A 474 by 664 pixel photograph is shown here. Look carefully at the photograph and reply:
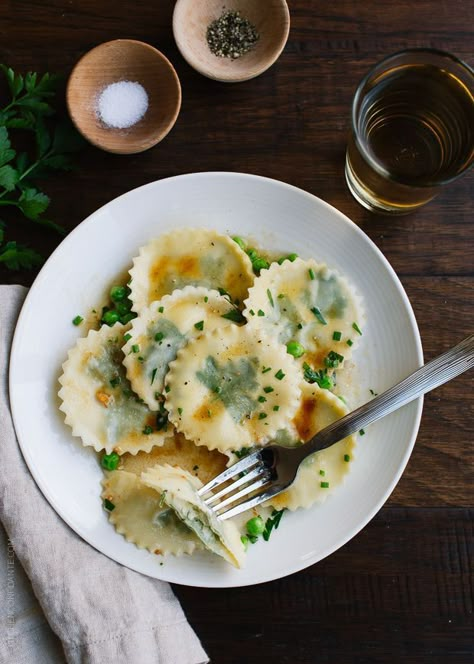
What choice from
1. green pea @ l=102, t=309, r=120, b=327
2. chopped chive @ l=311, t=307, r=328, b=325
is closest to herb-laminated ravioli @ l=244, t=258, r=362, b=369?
chopped chive @ l=311, t=307, r=328, b=325

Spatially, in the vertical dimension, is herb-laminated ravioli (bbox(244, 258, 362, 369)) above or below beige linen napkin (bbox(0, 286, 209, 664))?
above

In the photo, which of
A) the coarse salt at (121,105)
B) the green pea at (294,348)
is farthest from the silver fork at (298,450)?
the coarse salt at (121,105)

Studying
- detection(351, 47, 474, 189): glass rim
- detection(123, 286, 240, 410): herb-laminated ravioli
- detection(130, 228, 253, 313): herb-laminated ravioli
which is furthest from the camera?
detection(130, 228, 253, 313): herb-laminated ravioli

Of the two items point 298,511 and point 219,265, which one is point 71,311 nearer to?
point 219,265

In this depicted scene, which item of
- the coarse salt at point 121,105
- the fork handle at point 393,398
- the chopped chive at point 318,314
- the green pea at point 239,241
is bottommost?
the fork handle at point 393,398

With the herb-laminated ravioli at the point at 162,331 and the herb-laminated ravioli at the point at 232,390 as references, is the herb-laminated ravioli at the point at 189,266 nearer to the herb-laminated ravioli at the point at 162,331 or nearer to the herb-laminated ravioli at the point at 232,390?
the herb-laminated ravioli at the point at 162,331

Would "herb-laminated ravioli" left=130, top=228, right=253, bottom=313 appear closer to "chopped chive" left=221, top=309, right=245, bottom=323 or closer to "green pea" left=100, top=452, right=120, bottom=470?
"chopped chive" left=221, top=309, right=245, bottom=323
